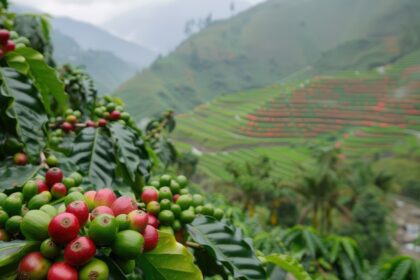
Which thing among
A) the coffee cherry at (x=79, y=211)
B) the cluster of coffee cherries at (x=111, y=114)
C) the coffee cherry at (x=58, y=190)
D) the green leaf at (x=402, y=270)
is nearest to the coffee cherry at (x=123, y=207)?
the coffee cherry at (x=79, y=211)

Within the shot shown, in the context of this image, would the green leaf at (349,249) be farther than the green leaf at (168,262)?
Yes

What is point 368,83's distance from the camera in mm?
69812

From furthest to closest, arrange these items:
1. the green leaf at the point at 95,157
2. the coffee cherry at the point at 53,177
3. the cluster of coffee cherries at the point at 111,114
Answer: the cluster of coffee cherries at the point at 111,114 → the green leaf at the point at 95,157 → the coffee cherry at the point at 53,177

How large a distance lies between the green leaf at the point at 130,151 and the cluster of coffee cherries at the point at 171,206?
37cm

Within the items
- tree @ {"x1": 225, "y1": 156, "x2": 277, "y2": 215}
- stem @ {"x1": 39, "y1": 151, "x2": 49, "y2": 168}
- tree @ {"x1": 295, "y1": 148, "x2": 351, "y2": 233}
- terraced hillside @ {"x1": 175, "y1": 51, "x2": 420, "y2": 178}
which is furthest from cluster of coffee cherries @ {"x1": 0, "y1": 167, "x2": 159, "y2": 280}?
terraced hillside @ {"x1": 175, "y1": 51, "x2": 420, "y2": 178}

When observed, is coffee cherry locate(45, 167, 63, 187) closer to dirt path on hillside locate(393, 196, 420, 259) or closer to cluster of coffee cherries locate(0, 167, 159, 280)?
cluster of coffee cherries locate(0, 167, 159, 280)

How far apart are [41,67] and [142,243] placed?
1537 millimetres

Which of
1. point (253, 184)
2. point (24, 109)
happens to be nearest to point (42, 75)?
point (24, 109)

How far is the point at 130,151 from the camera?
6.42ft

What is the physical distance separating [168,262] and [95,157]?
3.39ft

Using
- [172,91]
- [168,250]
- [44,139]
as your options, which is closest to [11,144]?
[44,139]

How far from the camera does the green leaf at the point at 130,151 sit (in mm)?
1887

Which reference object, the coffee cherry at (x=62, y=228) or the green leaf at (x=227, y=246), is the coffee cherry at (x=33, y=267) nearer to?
the coffee cherry at (x=62, y=228)

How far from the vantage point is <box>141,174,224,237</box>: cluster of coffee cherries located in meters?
1.28
